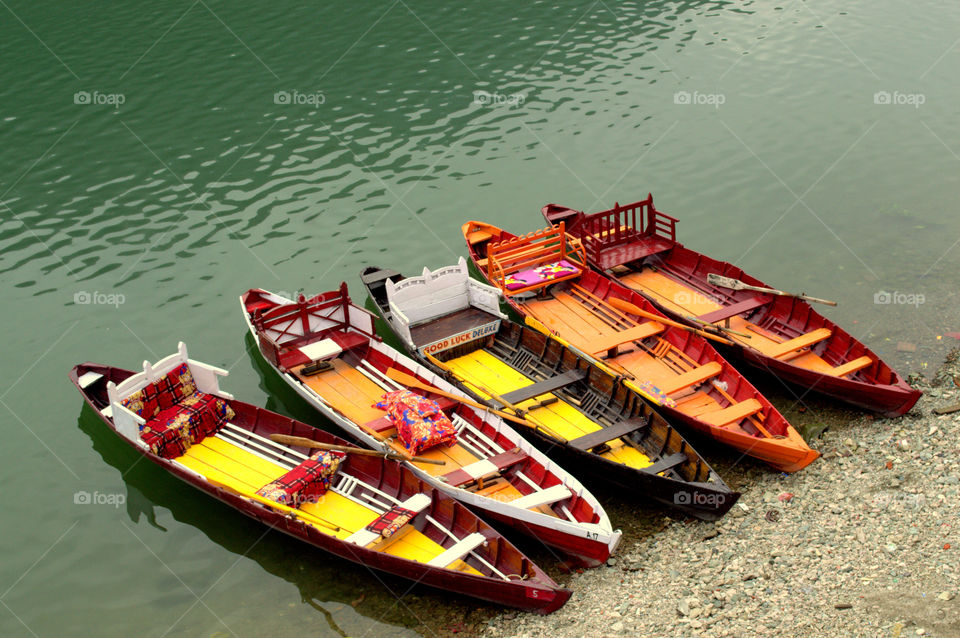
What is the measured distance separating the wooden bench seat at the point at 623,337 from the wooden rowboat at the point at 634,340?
25 mm

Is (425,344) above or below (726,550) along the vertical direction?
above

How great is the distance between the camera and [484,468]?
57.5 feet

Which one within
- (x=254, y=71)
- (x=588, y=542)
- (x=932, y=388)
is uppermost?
(x=254, y=71)

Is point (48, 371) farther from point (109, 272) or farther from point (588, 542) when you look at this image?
point (588, 542)

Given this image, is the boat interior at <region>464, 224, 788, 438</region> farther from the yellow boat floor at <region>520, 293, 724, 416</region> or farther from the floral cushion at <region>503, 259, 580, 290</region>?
the floral cushion at <region>503, 259, 580, 290</region>

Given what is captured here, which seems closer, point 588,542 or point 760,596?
point 760,596

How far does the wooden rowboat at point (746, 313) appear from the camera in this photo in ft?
64.3

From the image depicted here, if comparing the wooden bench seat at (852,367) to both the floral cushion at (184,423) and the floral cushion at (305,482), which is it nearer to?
the floral cushion at (305,482)

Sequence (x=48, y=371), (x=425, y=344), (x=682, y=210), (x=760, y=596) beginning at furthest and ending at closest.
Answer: (x=682, y=210)
(x=48, y=371)
(x=425, y=344)
(x=760, y=596)

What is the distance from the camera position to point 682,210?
97.9ft

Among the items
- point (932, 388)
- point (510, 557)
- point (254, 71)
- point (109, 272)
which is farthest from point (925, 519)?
point (254, 71)

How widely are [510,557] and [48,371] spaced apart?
15.2 m

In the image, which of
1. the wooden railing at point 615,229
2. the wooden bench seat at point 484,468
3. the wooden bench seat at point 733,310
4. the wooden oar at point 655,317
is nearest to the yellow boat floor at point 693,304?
the wooden bench seat at point 733,310

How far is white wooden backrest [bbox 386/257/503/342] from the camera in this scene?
2225 cm
